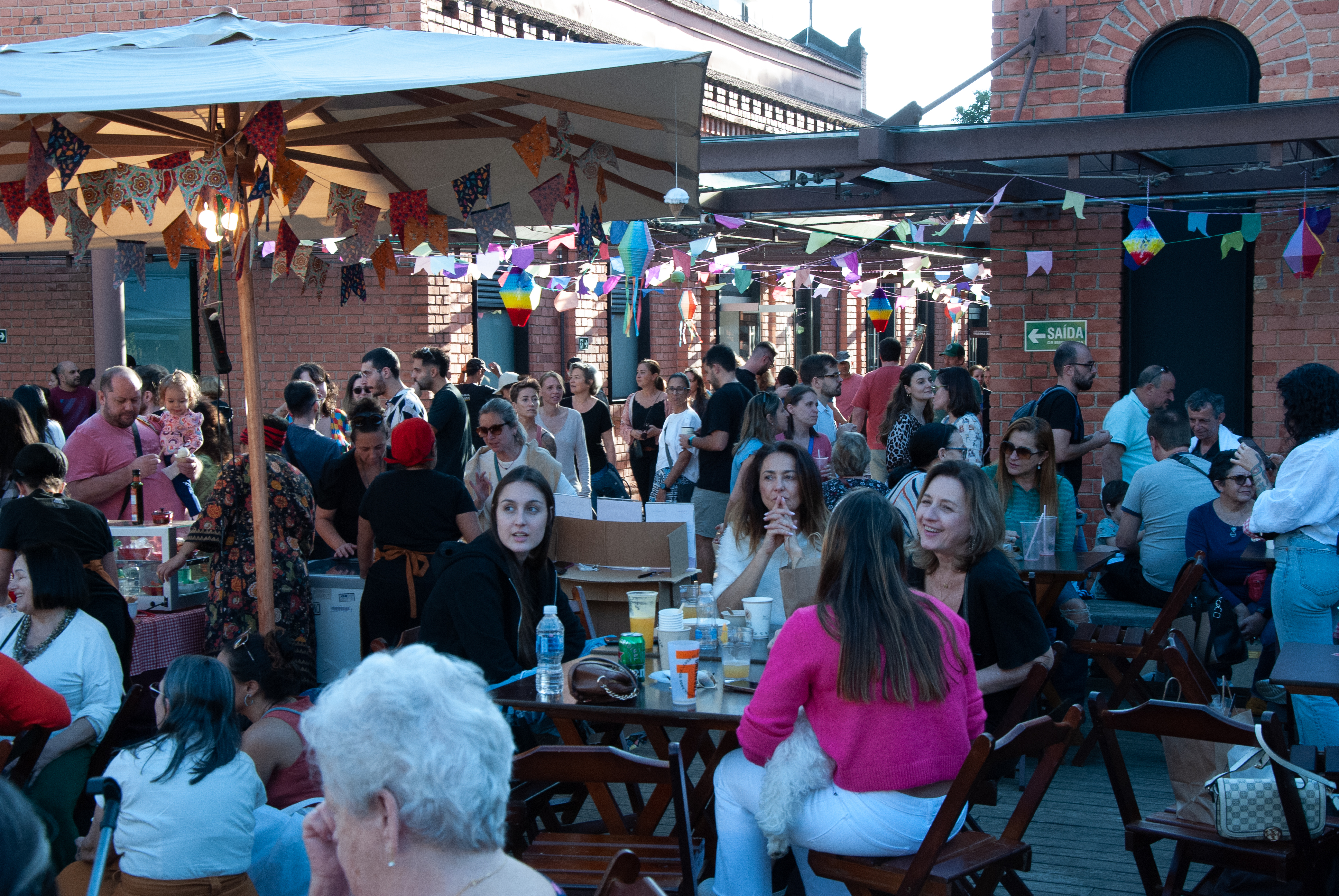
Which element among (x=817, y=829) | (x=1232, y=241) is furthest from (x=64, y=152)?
(x=1232, y=241)

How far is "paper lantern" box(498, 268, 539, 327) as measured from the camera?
439 inches

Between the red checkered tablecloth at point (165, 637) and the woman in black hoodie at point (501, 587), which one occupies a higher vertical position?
the woman in black hoodie at point (501, 587)

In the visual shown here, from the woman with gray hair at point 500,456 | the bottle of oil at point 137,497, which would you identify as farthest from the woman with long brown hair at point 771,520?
the bottle of oil at point 137,497

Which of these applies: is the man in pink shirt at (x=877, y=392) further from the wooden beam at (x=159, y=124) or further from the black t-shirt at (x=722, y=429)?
the wooden beam at (x=159, y=124)

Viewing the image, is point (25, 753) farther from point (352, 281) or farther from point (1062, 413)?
point (1062, 413)

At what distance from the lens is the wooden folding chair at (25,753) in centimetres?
345

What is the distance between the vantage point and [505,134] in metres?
5.12

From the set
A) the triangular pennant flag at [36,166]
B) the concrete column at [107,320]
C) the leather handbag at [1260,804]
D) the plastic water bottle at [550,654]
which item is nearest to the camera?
the leather handbag at [1260,804]

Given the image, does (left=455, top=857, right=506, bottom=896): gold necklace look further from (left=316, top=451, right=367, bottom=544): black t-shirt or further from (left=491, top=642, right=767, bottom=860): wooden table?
(left=316, top=451, right=367, bottom=544): black t-shirt

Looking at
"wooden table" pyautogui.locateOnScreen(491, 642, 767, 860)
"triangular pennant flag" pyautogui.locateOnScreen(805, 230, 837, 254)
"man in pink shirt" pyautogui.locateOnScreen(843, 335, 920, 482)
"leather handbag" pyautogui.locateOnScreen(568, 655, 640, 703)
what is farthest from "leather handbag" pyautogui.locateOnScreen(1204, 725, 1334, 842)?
"triangular pennant flag" pyautogui.locateOnScreen(805, 230, 837, 254)

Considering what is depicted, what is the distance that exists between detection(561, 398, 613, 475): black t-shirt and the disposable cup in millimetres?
6367

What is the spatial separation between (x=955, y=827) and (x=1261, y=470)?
371cm

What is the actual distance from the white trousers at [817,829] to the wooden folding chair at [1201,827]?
0.53 metres

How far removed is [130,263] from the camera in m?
5.39
